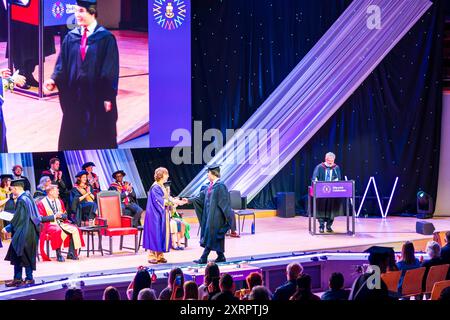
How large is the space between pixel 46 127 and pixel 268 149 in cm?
452

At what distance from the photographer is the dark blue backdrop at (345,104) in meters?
16.3

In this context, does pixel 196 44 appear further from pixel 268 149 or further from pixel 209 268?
pixel 209 268

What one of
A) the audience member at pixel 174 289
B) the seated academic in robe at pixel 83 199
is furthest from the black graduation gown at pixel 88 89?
the audience member at pixel 174 289

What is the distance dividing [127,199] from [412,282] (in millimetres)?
6193

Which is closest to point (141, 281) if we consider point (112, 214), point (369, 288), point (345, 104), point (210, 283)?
point (210, 283)

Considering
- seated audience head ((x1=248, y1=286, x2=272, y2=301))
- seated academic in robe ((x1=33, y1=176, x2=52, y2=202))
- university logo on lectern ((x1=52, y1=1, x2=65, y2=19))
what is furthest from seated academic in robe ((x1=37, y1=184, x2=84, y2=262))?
seated audience head ((x1=248, y1=286, x2=272, y2=301))

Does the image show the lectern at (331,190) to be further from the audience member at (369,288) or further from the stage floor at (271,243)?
the audience member at (369,288)


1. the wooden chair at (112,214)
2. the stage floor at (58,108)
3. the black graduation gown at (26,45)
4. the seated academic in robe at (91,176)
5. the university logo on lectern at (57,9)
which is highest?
the university logo on lectern at (57,9)

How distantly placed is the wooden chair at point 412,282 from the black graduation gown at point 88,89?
7.20 meters

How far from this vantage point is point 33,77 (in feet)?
44.9

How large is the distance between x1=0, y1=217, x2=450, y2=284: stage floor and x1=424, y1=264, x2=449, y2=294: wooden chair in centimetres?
308
